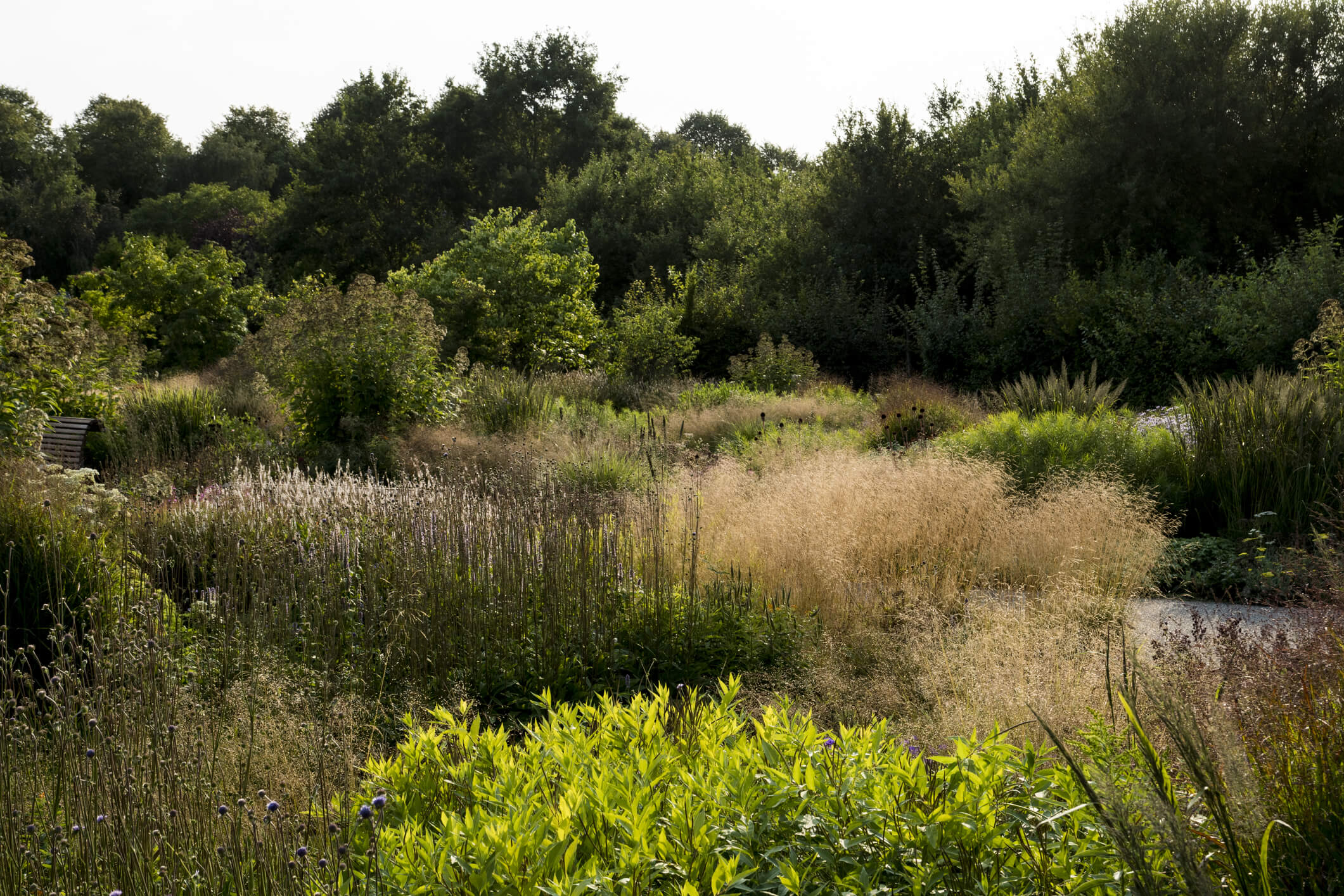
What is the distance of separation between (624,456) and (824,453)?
1.93 meters

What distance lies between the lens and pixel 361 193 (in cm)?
3062

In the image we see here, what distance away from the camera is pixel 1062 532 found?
5934mm

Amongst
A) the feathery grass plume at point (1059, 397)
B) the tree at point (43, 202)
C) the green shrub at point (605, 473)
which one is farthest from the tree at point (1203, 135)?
the tree at point (43, 202)

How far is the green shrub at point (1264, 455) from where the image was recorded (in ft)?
22.8

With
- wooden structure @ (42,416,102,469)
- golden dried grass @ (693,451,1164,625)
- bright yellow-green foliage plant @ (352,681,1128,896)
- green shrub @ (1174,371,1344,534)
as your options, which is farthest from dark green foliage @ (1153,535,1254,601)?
wooden structure @ (42,416,102,469)

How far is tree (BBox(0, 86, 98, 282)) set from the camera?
114 ft

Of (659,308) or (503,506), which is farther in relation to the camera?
(659,308)

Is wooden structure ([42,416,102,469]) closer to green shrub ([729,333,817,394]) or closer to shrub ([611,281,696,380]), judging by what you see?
shrub ([611,281,696,380])

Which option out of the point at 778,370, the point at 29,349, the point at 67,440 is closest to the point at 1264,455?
the point at 778,370

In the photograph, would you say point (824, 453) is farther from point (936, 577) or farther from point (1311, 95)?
point (1311, 95)

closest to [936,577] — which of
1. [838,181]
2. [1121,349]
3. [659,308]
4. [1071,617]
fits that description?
[1071,617]

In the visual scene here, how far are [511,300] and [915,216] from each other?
30.3 feet

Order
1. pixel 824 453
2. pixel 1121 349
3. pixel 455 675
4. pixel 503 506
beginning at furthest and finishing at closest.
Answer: pixel 1121 349, pixel 824 453, pixel 503 506, pixel 455 675

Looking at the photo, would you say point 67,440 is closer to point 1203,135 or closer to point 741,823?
point 741,823
